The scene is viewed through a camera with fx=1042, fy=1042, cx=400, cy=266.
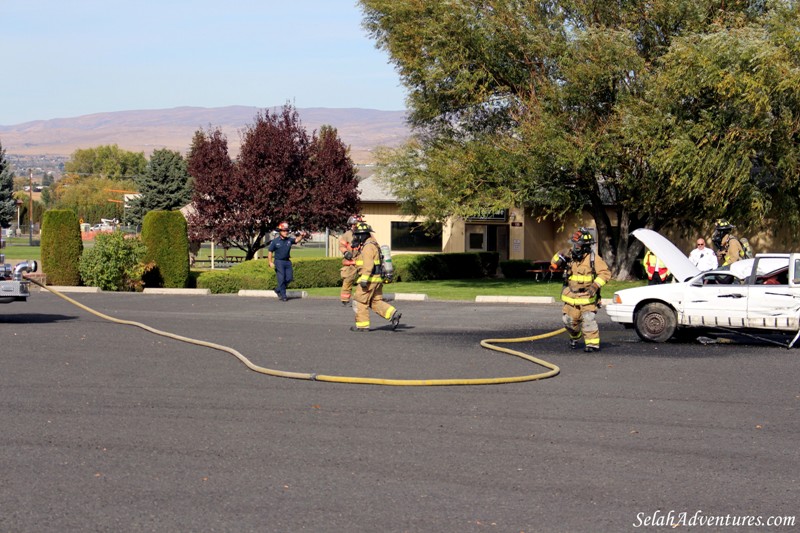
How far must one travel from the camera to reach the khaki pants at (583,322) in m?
14.7

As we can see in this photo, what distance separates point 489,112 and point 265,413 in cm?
2421

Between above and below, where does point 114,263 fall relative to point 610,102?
below

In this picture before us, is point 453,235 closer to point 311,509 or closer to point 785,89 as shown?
point 785,89

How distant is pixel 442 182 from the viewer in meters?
30.9

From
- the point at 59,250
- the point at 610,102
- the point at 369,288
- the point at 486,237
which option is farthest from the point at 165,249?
the point at 486,237

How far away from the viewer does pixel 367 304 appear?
56.1ft

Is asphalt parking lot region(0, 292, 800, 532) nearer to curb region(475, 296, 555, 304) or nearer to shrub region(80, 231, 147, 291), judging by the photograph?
curb region(475, 296, 555, 304)

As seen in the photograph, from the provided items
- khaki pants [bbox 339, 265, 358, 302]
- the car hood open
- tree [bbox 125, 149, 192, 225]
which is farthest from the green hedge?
tree [bbox 125, 149, 192, 225]

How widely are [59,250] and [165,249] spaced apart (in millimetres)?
2870

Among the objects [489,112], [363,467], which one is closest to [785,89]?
[489,112]

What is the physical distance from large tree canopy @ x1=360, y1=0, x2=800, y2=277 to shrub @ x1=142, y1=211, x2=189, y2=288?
298 inches

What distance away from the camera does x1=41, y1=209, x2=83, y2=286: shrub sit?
94.4ft

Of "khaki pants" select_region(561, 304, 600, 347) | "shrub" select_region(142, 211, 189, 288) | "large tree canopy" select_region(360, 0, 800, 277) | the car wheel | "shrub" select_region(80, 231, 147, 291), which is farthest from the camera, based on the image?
"shrub" select_region(142, 211, 189, 288)

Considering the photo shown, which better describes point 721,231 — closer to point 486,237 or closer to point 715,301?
point 715,301
